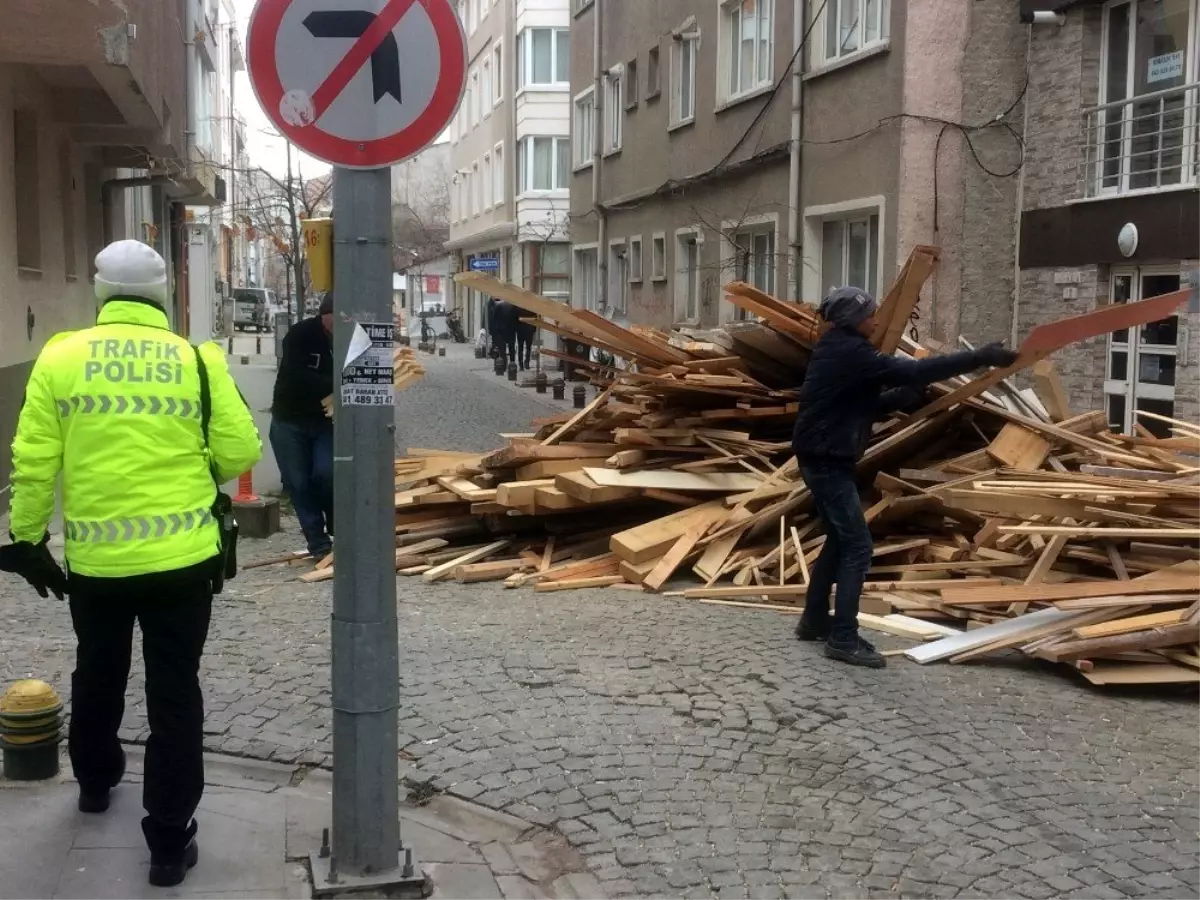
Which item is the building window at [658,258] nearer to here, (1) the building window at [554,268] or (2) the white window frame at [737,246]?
(2) the white window frame at [737,246]

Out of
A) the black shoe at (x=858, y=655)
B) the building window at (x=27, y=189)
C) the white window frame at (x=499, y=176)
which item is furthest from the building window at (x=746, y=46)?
the white window frame at (x=499, y=176)

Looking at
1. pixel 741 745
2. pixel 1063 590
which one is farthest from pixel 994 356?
pixel 741 745

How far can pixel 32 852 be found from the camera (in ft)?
14.0

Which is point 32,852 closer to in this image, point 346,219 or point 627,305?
point 346,219

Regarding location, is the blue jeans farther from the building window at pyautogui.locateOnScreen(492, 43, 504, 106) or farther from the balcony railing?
the building window at pyautogui.locateOnScreen(492, 43, 504, 106)

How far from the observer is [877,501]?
329 inches

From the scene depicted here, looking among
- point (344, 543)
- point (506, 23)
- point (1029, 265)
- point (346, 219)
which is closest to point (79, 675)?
point (344, 543)

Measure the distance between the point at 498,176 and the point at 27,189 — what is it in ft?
113

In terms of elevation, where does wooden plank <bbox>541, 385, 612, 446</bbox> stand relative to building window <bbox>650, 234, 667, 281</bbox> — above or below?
below

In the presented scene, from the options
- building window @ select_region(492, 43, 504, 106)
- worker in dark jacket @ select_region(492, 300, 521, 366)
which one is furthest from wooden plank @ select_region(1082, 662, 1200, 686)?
building window @ select_region(492, 43, 504, 106)

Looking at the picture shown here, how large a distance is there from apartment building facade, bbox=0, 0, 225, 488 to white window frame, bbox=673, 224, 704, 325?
8.45m

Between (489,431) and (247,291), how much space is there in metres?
43.5

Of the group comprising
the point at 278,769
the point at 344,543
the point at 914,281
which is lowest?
the point at 278,769

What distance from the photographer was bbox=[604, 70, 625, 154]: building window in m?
28.1
